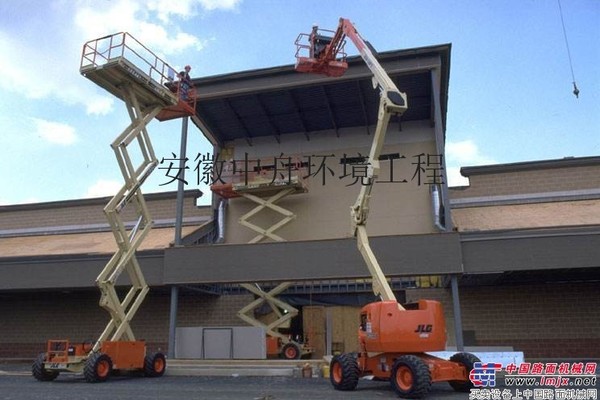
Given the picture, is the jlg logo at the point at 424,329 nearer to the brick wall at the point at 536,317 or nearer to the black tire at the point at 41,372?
the brick wall at the point at 536,317

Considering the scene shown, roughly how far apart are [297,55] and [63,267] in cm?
1331

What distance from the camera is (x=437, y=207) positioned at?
76.8 feet

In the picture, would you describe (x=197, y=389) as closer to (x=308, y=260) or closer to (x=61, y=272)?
(x=308, y=260)

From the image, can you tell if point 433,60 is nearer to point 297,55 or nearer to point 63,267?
point 297,55

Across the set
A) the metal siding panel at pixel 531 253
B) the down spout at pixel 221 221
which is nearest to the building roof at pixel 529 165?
the metal siding panel at pixel 531 253

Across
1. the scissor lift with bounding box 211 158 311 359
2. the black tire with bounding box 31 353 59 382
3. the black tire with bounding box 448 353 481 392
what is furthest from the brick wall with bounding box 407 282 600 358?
the black tire with bounding box 31 353 59 382

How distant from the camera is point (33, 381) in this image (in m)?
16.2

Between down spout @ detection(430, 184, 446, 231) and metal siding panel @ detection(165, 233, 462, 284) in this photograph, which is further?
down spout @ detection(430, 184, 446, 231)

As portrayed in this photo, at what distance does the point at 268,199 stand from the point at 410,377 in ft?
50.9

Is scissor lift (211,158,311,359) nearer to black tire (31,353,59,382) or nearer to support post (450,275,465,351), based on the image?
support post (450,275,465,351)

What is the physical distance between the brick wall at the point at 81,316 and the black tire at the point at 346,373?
39.3ft

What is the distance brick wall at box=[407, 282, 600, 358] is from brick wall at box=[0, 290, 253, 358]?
10518 mm

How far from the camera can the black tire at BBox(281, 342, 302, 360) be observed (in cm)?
2133

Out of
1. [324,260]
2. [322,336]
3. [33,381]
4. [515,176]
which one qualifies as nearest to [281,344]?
[322,336]
